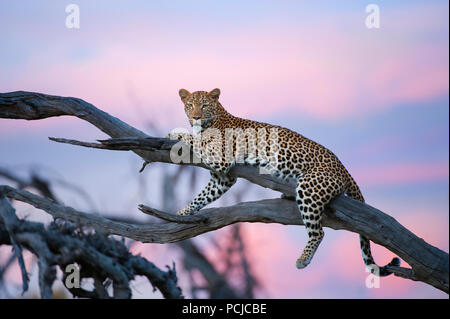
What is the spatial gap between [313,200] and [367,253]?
1.32 metres

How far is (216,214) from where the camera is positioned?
10.5 metres

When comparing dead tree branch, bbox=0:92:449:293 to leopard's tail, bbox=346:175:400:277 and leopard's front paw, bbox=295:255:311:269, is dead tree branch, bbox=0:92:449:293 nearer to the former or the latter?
leopard's tail, bbox=346:175:400:277

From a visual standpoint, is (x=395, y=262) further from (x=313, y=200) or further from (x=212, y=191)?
(x=212, y=191)

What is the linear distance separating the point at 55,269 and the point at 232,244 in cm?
549

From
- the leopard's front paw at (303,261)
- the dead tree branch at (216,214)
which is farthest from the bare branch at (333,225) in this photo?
the leopard's front paw at (303,261)

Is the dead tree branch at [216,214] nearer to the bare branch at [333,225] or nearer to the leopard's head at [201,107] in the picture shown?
the bare branch at [333,225]

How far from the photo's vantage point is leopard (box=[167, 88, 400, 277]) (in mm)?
10039

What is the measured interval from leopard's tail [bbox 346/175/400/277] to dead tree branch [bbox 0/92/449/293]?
0.15 metres

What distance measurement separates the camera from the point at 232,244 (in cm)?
1722

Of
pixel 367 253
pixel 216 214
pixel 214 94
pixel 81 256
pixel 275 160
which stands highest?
pixel 214 94

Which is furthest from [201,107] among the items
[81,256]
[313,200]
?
[81,256]

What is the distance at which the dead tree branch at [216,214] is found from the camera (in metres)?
10.2

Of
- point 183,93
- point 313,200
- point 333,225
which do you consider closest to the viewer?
point 313,200
